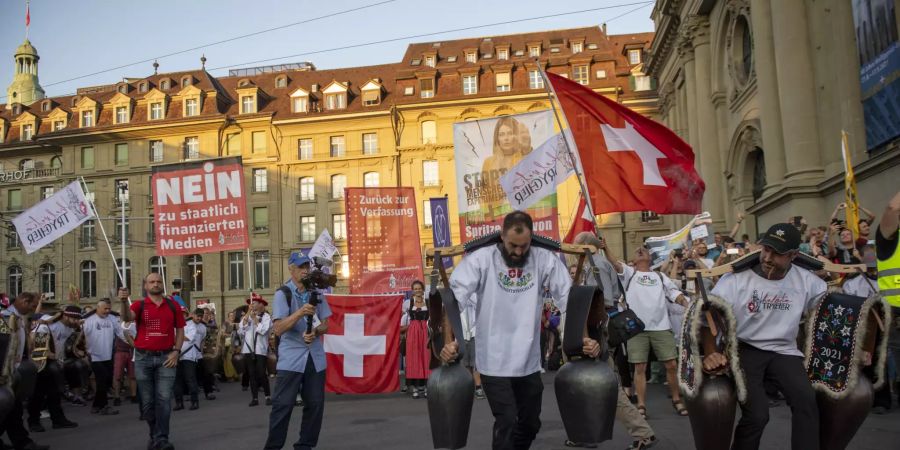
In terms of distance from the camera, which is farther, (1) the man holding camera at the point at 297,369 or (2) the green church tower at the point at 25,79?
(2) the green church tower at the point at 25,79

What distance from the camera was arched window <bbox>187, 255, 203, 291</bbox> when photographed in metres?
51.5

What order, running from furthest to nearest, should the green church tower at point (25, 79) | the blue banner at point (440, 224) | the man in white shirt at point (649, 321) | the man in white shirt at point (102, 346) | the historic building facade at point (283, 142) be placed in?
the green church tower at point (25, 79) < the historic building facade at point (283, 142) < the blue banner at point (440, 224) < the man in white shirt at point (102, 346) < the man in white shirt at point (649, 321)

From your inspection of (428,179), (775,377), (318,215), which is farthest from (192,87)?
(775,377)

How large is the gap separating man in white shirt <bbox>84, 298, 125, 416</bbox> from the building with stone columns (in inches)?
624

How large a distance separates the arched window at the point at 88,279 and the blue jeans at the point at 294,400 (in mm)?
Result: 51457

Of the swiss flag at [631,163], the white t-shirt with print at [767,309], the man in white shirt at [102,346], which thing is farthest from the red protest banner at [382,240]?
the white t-shirt with print at [767,309]

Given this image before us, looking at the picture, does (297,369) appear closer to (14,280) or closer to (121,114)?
(121,114)

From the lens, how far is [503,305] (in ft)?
17.6

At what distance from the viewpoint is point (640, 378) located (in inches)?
370

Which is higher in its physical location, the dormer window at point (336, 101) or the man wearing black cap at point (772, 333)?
the dormer window at point (336, 101)

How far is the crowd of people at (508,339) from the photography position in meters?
5.28

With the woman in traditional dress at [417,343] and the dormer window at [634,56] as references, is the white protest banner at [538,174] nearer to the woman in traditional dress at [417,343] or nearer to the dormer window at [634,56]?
the woman in traditional dress at [417,343]

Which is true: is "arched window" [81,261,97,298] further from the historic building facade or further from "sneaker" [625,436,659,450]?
"sneaker" [625,436,659,450]

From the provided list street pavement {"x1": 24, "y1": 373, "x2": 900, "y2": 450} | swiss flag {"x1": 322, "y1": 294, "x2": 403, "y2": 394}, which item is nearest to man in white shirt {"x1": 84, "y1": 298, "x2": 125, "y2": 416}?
street pavement {"x1": 24, "y1": 373, "x2": 900, "y2": 450}
